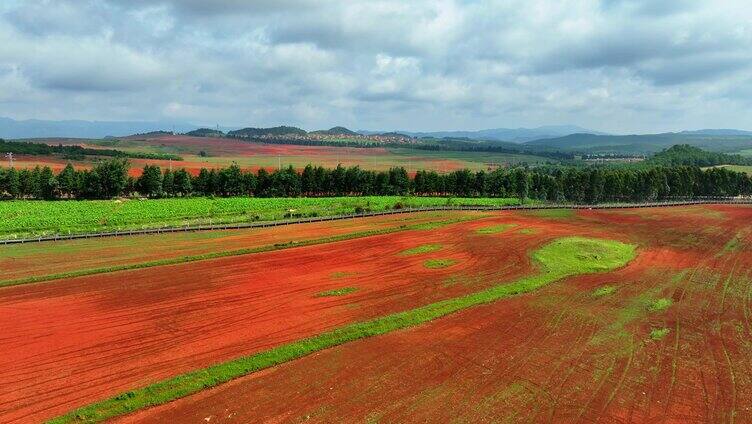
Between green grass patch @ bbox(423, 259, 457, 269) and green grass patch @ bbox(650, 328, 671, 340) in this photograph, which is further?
green grass patch @ bbox(423, 259, 457, 269)

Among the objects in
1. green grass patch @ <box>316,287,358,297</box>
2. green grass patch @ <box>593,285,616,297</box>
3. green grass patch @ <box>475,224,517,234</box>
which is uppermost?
green grass patch @ <box>475,224,517,234</box>

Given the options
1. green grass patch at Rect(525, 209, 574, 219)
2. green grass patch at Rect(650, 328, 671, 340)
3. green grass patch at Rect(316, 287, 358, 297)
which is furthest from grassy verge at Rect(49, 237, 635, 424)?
green grass patch at Rect(525, 209, 574, 219)

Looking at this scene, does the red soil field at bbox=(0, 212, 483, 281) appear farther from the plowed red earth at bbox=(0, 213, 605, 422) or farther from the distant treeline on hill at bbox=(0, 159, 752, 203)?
the distant treeline on hill at bbox=(0, 159, 752, 203)

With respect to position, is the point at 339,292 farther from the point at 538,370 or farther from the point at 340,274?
the point at 538,370

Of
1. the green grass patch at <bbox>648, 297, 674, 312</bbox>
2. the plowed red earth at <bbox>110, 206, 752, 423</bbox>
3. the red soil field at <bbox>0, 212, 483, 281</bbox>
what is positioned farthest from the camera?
the red soil field at <bbox>0, 212, 483, 281</bbox>

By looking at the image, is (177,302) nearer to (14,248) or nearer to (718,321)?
(14,248)

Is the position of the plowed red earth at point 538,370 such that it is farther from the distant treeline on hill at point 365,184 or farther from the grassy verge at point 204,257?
the distant treeline on hill at point 365,184

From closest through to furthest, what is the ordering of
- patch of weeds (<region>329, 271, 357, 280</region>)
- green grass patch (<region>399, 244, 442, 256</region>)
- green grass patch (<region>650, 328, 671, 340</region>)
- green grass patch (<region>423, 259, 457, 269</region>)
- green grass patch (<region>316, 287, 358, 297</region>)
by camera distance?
1. green grass patch (<region>650, 328, 671, 340</region>)
2. green grass patch (<region>316, 287, 358, 297</region>)
3. patch of weeds (<region>329, 271, 357, 280</region>)
4. green grass patch (<region>423, 259, 457, 269</region>)
5. green grass patch (<region>399, 244, 442, 256</region>)

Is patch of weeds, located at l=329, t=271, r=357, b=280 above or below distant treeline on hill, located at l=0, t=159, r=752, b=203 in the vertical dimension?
below

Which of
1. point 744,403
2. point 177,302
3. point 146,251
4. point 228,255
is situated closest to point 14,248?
point 146,251
